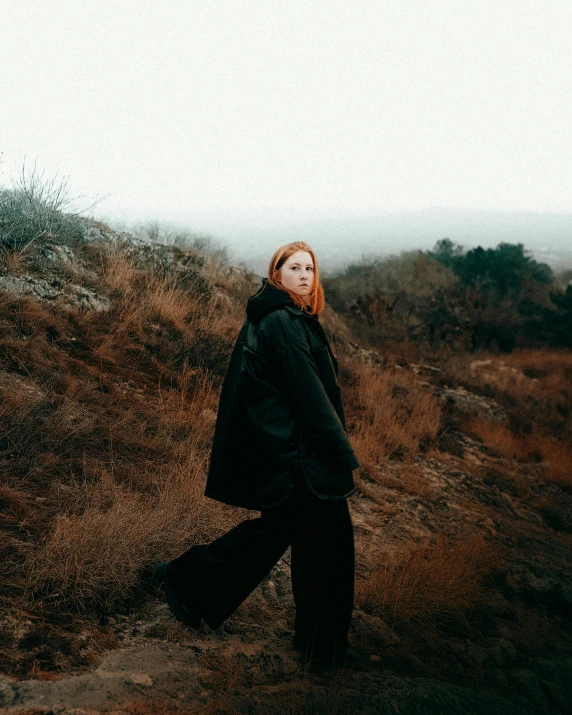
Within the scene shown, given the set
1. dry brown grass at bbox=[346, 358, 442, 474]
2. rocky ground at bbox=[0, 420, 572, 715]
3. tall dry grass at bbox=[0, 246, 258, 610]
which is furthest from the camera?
dry brown grass at bbox=[346, 358, 442, 474]

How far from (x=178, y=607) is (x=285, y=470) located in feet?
2.71

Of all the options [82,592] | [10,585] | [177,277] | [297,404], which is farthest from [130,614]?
[177,277]

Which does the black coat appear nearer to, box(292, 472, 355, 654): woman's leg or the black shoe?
box(292, 472, 355, 654): woman's leg

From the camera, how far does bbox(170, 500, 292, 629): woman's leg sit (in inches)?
79.3

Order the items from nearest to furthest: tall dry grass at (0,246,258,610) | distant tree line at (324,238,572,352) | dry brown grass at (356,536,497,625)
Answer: tall dry grass at (0,246,258,610) < dry brown grass at (356,536,497,625) < distant tree line at (324,238,572,352)

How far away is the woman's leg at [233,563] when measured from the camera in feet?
6.61

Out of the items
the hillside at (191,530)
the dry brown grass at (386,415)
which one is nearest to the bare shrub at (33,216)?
the hillside at (191,530)

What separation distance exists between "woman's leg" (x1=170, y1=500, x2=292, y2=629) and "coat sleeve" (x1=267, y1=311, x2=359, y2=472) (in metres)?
0.27

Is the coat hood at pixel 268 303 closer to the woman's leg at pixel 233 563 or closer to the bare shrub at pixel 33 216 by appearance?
the woman's leg at pixel 233 563

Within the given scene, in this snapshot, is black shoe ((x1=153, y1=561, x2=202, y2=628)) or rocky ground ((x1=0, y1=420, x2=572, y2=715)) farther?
black shoe ((x1=153, y1=561, x2=202, y2=628))

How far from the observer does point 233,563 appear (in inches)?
80.6

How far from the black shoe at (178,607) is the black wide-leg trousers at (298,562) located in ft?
0.15

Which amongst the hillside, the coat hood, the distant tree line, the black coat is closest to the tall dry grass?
the hillside

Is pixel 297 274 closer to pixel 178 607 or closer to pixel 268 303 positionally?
pixel 268 303
